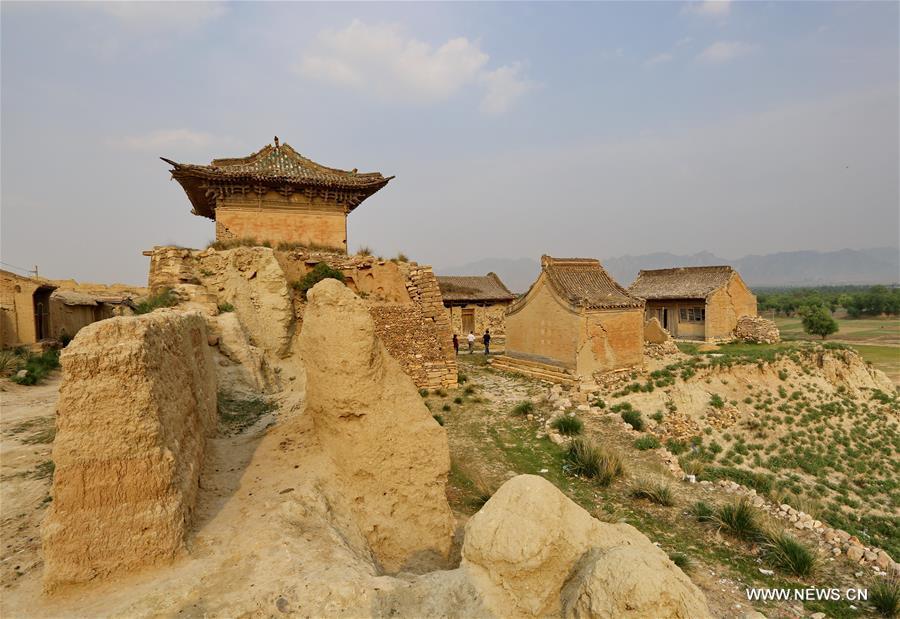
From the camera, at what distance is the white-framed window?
2677cm

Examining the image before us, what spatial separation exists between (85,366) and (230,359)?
6896mm

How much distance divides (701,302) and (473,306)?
13938mm

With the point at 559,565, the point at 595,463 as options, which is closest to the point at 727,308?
the point at 595,463

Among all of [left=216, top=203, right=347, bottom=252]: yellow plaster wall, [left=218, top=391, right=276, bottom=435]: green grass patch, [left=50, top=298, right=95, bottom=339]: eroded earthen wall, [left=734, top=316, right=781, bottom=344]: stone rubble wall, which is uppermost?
[left=216, top=203, right=347, bottom=252]: yellow plaster wall

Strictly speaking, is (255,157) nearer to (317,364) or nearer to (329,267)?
(329,267)

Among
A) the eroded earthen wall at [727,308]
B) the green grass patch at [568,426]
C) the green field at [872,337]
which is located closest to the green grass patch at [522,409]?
the green grass patch at [568,426]

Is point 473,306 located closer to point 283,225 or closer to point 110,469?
point 283,225

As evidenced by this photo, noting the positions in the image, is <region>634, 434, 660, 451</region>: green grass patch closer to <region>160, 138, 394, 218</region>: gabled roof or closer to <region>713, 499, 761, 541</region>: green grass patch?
<region>713, 499, 761, 541</region>: green grass patch

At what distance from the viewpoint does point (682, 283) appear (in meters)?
28.9

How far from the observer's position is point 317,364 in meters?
6.43

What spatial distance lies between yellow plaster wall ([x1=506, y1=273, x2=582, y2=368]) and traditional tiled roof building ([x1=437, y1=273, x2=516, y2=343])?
34.7 feet

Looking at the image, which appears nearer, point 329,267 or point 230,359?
point 230,359

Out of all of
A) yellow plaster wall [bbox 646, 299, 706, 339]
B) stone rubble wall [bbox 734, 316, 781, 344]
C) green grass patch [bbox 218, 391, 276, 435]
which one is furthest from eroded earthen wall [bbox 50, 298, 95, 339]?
stone rubble wall [bbox 734, 316, 781, 344]

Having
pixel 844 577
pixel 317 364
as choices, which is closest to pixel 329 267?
pixel 317 364
